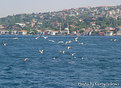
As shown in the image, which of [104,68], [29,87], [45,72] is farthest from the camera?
[104,68]

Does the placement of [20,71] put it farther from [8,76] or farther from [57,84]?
[57,84]

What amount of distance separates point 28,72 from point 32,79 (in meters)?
4.40

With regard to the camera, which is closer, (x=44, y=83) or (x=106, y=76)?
(x=44, y=83)

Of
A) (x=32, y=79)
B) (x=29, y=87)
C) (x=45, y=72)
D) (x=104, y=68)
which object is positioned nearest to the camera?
(x=29, y=87)

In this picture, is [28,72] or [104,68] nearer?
[28,72]

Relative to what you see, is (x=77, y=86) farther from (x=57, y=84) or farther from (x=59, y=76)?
(x=59, y=76)

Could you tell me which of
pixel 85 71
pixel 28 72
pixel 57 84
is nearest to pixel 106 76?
pixel 85 71

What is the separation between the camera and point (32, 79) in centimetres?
3534

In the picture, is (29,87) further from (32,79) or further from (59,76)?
(59,76)

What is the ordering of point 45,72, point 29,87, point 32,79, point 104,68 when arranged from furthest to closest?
point 104,68 < point 45,72 < point 32,79 < point 29,87

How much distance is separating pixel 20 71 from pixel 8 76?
138 inches

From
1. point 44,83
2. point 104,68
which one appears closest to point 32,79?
point 44,83

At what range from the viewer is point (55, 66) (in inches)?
1745

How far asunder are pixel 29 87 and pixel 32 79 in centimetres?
331
